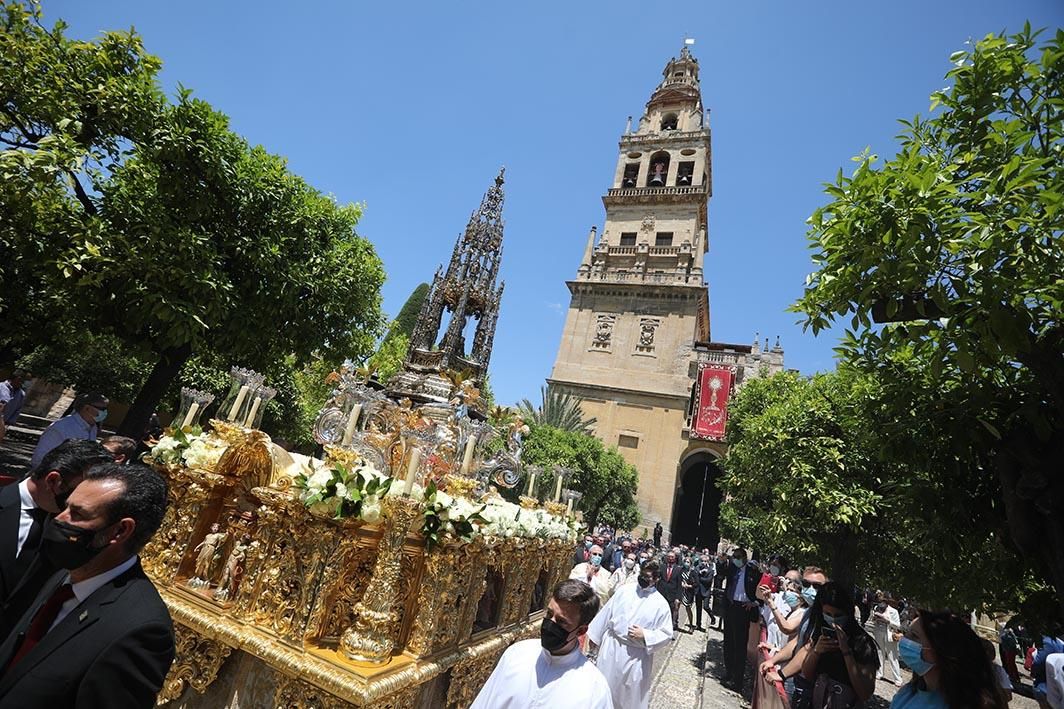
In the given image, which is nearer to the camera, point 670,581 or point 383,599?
point 383,599

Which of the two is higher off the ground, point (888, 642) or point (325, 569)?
point (325, 569)

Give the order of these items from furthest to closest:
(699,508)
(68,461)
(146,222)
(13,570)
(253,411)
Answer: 1. (699,508)
2. (146,222)
3. (253,411)
4. (68,461)
5. (13,570)

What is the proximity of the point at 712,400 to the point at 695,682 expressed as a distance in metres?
27.2

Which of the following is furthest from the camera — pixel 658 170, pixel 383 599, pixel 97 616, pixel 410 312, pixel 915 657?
pixel 410 312

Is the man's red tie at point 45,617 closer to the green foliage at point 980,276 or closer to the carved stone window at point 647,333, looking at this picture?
the green foliage at point 980,276

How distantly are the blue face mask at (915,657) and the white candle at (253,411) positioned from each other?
241 inches

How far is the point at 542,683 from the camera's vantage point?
273 cm

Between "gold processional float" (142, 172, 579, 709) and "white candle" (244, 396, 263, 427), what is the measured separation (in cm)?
1

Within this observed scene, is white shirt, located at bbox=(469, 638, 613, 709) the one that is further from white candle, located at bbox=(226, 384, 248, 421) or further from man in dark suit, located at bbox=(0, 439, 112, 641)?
white candle, located at bbox=(226, 384, 248, 421)

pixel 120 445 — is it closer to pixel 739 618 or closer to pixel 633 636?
pixel 633 636

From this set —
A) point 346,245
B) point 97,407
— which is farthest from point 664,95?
point 97,407

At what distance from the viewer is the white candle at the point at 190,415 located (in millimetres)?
4896

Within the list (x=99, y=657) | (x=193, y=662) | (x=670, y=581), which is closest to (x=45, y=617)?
(x=99, y=657)

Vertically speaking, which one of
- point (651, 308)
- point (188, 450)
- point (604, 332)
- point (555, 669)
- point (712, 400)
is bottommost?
point (555, 669)
